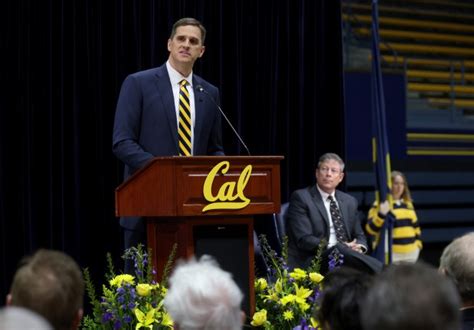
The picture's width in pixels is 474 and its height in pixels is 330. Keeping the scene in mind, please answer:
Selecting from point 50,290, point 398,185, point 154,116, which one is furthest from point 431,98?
point 50,290

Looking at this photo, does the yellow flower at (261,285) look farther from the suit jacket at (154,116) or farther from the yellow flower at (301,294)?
the suit jacket at (154,116)

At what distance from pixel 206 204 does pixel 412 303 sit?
2.13 meters

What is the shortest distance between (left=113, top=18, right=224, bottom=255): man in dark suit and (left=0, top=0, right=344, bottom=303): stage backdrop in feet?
4.58

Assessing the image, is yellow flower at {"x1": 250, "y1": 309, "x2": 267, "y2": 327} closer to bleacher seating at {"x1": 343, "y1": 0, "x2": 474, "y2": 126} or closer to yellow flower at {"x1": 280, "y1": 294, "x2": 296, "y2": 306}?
yellow flower at {"x1": 280, "y1": 294, "x2": 296, "y2": 306}

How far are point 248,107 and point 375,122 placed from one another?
0.94m

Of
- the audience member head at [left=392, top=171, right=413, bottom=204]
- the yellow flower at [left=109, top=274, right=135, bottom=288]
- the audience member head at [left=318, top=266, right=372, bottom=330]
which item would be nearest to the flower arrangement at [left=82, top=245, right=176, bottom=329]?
the yellow flower at [left=109, top=274, right=135, bottom=288]

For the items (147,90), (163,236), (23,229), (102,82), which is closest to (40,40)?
(102,82)

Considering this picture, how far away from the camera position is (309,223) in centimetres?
516

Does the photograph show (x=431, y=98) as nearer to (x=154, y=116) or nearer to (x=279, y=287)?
(x=154, y=116)

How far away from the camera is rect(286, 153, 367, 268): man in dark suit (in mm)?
5102

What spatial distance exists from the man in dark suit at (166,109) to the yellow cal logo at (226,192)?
1.90 feet

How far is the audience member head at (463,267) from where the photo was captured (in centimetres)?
202

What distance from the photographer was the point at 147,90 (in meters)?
3.94

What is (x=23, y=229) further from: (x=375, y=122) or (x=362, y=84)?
(x=362, y=84)
